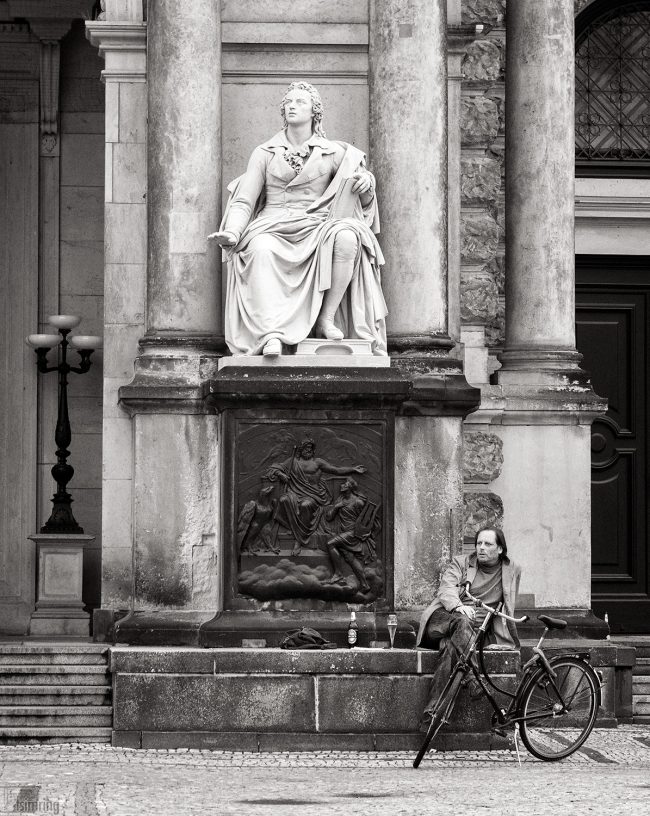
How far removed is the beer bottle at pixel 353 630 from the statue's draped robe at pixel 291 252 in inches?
84.0

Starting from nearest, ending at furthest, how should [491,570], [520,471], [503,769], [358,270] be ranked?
[503,769]
[491,570]
[358,270]
[520,471]

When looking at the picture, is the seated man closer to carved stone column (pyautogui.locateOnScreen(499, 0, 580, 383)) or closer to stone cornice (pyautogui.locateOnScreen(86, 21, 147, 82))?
carved stone column (pyautogui.locateOnScreen(499, 0, 580, 383))

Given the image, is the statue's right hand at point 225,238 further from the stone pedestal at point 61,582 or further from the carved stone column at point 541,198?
the stone pedestal at point 61,582

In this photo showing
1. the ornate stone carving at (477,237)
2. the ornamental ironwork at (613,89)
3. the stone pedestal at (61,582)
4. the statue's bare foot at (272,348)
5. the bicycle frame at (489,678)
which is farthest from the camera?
the stone pedestal at (61,582)

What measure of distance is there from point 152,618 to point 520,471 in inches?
143

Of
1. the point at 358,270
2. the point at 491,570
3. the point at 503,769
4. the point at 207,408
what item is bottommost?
the point at 503,769

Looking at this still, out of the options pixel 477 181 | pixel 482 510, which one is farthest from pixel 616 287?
pixel 482 510

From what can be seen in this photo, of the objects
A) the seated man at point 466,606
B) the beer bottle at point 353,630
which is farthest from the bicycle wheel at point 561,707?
the beer bottle at point 353,630

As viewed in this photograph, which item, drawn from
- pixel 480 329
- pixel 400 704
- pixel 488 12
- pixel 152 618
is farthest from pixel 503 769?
pixel 488 12

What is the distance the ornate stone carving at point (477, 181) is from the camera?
59.0ft

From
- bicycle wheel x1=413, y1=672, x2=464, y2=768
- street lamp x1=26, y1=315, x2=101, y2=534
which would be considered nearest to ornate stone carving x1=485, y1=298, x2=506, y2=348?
street lamp x1=26, y1=315, x2=101, y2=534

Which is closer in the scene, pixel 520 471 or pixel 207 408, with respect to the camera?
pixel 207 408

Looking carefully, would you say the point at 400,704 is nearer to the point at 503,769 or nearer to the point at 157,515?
the point at 503,769

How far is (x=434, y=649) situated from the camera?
1450 centimetres
